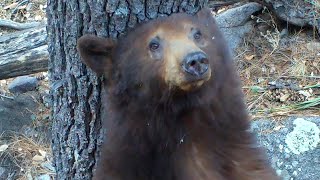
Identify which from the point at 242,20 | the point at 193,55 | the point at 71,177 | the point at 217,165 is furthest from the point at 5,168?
the point at 193,55

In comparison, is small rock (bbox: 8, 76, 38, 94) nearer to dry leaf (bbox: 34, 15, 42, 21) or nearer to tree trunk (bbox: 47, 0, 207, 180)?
dry leaf (bbox: 34, 15, 42, 21)

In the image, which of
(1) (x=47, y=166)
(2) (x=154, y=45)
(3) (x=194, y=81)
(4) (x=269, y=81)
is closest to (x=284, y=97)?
(4) (x=269, y=81)

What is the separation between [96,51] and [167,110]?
44cm

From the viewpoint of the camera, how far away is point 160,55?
3322 millimetres

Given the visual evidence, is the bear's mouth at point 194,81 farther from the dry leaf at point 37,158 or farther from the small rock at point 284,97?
the dry leaf at point 37,158

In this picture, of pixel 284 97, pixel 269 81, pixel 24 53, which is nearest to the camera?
pixel 24 53

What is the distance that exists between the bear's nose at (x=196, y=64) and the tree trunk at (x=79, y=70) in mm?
608

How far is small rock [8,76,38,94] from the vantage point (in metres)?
6.90

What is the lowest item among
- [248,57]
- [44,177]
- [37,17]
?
[44,177]

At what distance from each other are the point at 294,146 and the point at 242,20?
1.78 metres

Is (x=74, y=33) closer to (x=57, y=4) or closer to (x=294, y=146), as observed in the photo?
(x=57, y=4)

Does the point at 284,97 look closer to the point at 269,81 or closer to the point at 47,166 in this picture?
the point at 269,81

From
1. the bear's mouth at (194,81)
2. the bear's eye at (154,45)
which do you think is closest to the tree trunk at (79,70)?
the bear's eye at (154,45)

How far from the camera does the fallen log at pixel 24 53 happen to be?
571 centimetres
